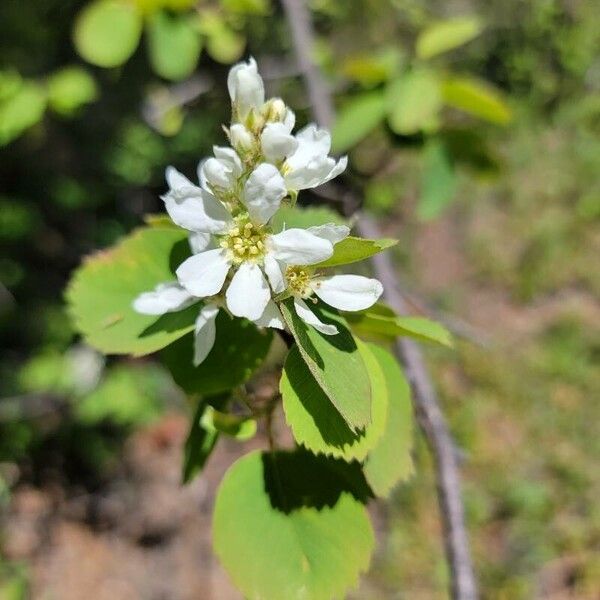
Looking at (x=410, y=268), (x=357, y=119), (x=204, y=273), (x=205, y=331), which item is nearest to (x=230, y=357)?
(x=205, y=331)

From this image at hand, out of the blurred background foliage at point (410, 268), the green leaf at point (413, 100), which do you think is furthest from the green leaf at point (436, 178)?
the blurred background foliage at point (410, 268)

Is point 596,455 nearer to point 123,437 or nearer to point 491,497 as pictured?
point 491,497

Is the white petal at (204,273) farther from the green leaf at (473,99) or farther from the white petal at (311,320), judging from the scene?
the green leaf at (473,99)

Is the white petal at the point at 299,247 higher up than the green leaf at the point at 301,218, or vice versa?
the green leaf at the point at 301,218

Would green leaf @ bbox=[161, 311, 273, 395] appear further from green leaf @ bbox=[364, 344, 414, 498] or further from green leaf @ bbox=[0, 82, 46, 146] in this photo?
green leaf @ bbox=[0, 82, 46, 146]

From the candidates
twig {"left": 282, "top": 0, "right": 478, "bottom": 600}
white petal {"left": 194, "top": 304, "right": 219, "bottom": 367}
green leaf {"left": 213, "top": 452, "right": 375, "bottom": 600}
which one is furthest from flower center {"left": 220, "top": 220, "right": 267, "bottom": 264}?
twig {"left": 282, "top": 0, "right": 478, "bottom": 600}

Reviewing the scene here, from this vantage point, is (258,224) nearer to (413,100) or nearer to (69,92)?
(413,100)
